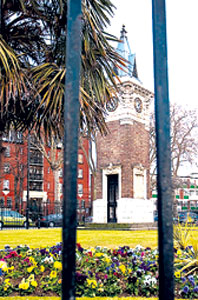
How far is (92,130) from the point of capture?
239 inches

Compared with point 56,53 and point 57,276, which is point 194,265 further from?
point 56,53

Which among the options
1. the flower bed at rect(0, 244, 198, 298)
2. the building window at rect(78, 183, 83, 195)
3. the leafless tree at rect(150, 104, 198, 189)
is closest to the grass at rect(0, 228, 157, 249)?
the flower bed at rect(0, 244, 198, 298)

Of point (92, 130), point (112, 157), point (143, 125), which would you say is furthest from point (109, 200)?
point (92, 130)

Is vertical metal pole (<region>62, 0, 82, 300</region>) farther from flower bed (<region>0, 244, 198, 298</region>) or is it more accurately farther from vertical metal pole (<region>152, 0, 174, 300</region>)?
flower bed (<region>0, 244, 198, 298</region>)

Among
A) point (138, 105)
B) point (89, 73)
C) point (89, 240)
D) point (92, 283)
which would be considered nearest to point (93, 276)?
point (92, 283)

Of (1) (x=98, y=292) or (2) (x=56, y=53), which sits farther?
(2) (x=56, y=53)

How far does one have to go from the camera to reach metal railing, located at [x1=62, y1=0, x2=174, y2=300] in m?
1.24

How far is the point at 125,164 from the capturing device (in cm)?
2089

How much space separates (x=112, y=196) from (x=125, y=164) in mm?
2361

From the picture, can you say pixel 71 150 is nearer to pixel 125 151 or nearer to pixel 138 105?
pixel 125 151

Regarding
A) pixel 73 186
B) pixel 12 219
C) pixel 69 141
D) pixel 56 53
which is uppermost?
pixel 56 53

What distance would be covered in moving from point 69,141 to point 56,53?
209 inches

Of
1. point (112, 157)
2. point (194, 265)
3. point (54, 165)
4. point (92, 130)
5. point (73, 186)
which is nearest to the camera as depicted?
point (73, 186)

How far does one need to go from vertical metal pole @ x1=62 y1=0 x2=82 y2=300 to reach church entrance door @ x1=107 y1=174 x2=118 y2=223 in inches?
802
